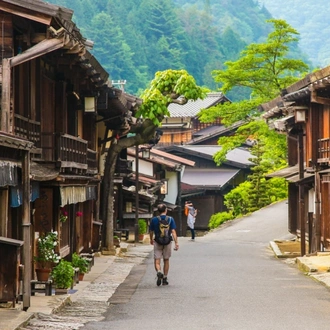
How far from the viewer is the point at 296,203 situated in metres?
41.4

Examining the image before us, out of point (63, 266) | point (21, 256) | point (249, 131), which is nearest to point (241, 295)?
point (63, 266)

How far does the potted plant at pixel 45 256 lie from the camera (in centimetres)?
1772

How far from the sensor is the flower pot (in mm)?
17672

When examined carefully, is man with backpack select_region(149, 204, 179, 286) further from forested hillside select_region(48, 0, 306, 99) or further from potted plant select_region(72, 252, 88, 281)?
forested hillside select_region(48, 0, 306, 99)

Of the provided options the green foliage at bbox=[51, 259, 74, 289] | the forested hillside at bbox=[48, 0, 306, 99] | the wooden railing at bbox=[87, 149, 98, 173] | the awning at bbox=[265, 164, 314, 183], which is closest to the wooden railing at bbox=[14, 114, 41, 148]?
the green foliage at bbox=[51, 259, 74, 289]

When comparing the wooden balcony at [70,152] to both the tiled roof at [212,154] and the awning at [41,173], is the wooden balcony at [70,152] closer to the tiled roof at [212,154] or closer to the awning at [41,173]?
the awning at [41,173]

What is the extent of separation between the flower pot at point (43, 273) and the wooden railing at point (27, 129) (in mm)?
2561

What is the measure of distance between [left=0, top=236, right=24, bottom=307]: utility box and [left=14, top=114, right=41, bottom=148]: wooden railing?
3327 mm

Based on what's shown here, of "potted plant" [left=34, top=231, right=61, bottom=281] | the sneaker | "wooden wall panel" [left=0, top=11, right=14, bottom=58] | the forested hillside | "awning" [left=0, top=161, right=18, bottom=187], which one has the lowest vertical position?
the sneaker

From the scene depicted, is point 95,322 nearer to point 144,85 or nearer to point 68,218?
point 68,218

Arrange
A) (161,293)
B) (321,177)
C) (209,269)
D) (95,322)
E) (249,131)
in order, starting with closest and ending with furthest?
1. (95,322)
2. (161,293)
3. (209,269)
4. (321,177)
5. (249,131)

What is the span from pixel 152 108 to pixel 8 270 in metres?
16.4

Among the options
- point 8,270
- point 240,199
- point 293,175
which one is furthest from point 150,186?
point 8,270

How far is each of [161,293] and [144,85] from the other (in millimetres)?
124781
